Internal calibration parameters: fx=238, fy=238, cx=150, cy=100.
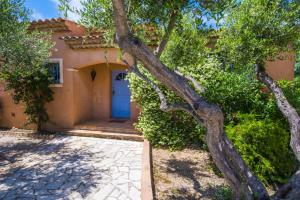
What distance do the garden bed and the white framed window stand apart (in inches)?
220

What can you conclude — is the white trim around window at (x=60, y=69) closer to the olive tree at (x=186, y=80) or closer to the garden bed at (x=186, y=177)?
the garden bed at (x=186, y=177)

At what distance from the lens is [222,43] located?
19.5ft

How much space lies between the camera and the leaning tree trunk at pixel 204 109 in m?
3.19

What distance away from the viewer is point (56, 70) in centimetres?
1090

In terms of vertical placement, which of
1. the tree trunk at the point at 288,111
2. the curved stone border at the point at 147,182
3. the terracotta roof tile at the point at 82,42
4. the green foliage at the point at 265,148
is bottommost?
the curved stone border at the point at 147,182

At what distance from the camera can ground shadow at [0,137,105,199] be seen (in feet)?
17.1

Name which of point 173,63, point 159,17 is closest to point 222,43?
point 173,63

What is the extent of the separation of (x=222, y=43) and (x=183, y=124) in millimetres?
2364

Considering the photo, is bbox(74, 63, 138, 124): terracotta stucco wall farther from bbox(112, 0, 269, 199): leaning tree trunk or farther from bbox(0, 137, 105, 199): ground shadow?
bbox(112, 0, 269, 199): leaning tree trunk

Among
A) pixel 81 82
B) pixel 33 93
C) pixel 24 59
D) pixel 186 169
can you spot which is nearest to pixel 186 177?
pixel 186 169

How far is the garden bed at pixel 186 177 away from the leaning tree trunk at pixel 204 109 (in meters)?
1.10

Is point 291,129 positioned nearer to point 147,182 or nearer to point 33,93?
point 147,182

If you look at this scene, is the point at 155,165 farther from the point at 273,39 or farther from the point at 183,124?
the point at 273,39

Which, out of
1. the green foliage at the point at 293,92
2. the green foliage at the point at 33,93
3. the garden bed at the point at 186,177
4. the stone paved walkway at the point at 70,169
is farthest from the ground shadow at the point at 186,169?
the green foliage at the point at 33,93
